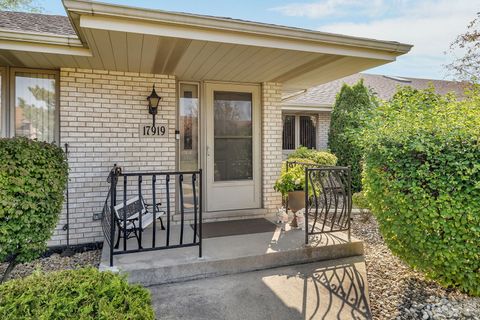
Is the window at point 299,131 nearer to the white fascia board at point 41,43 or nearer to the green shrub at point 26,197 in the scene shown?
the white fascia board at point 41,43

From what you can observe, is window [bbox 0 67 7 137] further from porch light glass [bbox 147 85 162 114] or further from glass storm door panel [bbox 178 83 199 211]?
glass storm door panel [bbox 178 83 199 211]

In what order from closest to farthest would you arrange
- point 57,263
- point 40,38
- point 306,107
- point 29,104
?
point 40,38
point 57,263
point 29,104
point 306,107

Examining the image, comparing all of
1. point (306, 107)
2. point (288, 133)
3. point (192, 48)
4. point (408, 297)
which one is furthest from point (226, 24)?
point (288, 133)

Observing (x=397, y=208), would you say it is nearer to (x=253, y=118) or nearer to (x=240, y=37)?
(x=240, y=37)

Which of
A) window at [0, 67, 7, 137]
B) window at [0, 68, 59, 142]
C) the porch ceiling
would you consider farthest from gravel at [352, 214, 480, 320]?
window at [0, 67, 7, 137]

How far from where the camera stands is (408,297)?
2.88m

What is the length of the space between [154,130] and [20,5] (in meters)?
7.83

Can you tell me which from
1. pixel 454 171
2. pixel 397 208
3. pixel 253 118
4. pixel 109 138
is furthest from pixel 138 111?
pixel 454 171

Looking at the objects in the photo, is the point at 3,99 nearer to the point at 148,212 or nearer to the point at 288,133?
the point at 148,212

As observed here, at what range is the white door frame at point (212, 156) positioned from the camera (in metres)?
4.98

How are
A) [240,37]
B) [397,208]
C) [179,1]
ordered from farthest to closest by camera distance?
1. [179,1]
2. [240,37]
3. [397,208]

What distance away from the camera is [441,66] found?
10750 millimetres

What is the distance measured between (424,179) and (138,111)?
3.74 meters

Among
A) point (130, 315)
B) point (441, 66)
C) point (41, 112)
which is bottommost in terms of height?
point (130, 315)
